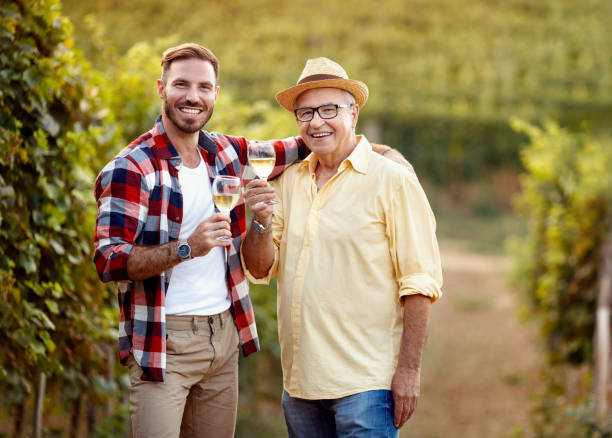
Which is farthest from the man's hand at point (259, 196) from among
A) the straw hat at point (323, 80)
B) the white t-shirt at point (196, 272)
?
the straw hat at point (323, 80)

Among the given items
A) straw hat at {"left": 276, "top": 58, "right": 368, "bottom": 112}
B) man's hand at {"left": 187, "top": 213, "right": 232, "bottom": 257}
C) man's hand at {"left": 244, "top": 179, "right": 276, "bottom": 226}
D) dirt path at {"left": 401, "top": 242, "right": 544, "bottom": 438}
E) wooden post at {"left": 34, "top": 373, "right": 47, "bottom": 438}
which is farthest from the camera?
dirt path at {"left": 401, "top": 242, "right": 544, "bottom": 438}

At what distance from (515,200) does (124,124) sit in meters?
5.98

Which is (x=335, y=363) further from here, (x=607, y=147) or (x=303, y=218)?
(x=607, y=147)

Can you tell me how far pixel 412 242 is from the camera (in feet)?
8.75

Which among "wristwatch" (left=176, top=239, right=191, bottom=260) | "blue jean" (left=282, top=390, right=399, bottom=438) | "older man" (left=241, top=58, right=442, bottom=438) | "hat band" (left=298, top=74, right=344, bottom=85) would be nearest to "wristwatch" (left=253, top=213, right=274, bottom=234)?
"older man" (left=241, top=58, right=442, bottom=438)

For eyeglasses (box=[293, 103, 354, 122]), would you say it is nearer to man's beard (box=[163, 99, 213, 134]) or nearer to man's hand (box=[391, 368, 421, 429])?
man's beard (box=[163, 99, 213, 134])

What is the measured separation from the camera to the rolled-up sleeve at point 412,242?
2662mm

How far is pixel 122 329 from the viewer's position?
8.82ft

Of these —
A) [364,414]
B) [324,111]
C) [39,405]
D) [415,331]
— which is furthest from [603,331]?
[39,405]

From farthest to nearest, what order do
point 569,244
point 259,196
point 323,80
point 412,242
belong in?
point 569,244, point 323,80, point 412,242, point 259,196

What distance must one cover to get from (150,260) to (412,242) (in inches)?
38.0

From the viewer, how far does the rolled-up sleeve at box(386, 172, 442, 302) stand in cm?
266

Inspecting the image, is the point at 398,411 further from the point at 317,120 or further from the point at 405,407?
the point at 317,120

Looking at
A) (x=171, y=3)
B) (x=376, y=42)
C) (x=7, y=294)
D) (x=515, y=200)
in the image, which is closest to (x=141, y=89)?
(x=7, y=294)
